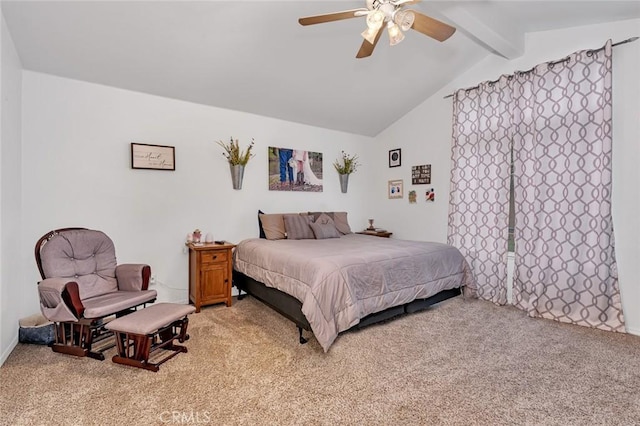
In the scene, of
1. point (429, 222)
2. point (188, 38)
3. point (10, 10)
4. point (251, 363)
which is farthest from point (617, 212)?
point (10, 10)

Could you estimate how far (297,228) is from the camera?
4.23m

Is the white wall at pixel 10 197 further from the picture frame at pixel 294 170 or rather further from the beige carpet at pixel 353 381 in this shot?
the picture frame at pixel 294 170

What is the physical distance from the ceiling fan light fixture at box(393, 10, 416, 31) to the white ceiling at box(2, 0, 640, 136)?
0.91 m

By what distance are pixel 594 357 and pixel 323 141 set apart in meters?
4.12

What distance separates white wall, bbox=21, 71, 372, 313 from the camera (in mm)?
3100

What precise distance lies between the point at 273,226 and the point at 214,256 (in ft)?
2.94

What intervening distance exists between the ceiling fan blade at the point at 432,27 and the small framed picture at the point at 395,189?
295 cm

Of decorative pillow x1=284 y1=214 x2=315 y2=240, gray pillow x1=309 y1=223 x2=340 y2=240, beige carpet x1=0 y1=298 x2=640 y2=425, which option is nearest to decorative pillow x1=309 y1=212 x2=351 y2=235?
gray pillow x1=309 y1=223 x2=340 y2=240

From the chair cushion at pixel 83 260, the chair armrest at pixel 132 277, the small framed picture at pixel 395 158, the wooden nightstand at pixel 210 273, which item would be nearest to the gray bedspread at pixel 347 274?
the wooden nightstand at pixel 210 273

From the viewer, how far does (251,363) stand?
2375 mm

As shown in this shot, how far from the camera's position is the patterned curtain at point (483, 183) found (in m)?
3.81

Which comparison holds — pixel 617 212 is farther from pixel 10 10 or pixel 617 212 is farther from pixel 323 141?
pixel 10 10

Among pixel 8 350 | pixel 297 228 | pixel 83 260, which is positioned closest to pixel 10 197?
pixel 83 260

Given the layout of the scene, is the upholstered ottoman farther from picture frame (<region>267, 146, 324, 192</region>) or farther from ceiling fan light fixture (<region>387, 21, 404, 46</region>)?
ceiling fan light fixture (<region>387, 21, 404, 46</region>)
